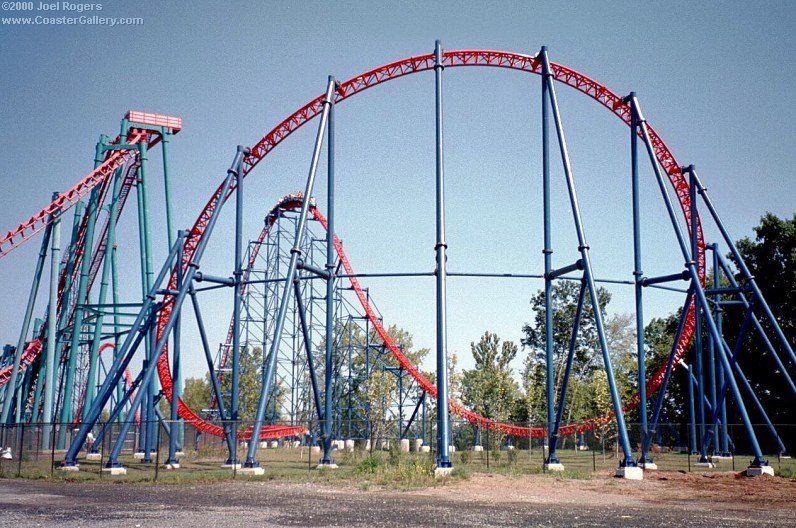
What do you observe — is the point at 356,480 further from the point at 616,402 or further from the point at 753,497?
the point at 753,497

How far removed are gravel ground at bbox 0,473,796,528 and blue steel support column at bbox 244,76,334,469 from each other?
4.80ft

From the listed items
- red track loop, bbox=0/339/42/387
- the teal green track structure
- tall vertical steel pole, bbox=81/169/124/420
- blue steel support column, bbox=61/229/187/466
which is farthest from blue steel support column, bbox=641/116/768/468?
red track loop, bbox=0/339/42/387

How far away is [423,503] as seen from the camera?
13.4m

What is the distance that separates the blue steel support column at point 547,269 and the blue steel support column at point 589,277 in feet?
1.54

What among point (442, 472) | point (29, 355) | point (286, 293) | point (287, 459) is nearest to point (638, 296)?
point (442, 472)

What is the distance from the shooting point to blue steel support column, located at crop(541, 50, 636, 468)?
58.7 ft

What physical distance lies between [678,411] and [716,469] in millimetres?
30713

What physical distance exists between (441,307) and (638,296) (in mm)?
6279

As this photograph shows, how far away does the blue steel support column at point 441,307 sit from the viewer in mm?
18000

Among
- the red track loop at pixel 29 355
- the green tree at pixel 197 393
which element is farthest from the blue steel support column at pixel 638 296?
the green tree at pixel 197 393

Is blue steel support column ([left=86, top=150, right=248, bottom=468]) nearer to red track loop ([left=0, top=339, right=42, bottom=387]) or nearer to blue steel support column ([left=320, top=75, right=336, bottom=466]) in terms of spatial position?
blue steel support column ([left=320, top=75, right=336, bottom=466])

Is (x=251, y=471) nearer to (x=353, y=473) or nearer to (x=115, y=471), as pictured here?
(x=353, y=473)

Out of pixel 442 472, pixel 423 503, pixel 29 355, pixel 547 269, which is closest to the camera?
pixel 423 503

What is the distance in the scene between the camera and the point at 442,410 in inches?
708
